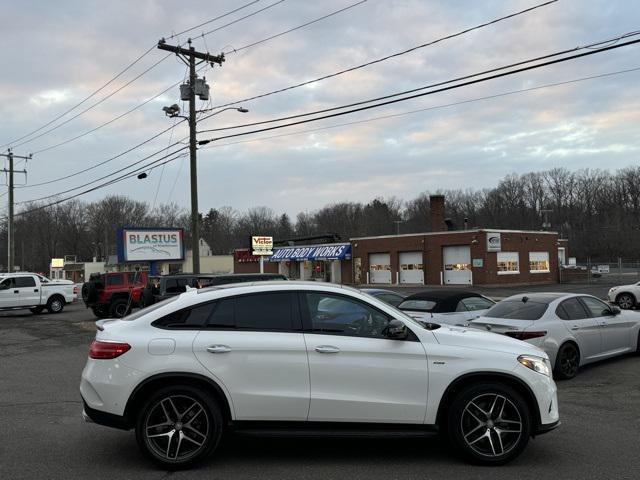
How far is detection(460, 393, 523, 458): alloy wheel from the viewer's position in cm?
517

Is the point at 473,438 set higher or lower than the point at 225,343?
lower

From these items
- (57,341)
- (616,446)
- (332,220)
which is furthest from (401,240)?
(332,220)

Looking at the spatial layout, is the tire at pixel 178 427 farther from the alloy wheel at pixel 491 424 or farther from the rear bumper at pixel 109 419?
the alloy wheel at pixel 491 424

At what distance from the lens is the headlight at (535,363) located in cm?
527

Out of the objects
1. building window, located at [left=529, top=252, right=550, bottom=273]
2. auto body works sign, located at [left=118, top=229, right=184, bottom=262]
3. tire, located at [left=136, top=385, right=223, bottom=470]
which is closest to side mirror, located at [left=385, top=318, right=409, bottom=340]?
tire, located at [left=136, top=385, right=223, bottom=470]

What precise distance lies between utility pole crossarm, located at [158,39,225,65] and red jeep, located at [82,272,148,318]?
9.41 m

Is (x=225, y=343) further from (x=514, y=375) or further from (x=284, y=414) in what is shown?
(x=514, y=375)

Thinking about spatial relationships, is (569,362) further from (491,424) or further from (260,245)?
(260,245)

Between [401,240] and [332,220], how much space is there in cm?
7528

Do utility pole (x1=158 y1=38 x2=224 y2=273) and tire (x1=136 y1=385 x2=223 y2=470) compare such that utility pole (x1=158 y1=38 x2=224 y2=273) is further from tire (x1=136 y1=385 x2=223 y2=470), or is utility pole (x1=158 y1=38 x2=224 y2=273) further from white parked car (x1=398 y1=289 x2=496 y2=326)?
tire (x1=136 y1=385 x2=223 y2=470)

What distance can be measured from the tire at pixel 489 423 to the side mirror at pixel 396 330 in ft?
2.46

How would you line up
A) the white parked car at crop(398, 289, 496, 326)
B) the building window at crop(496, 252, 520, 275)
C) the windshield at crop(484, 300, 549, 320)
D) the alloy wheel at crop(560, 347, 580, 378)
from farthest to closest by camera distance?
the building window at crop(496, 252, 520, 275), the white parked car at crop(398, 289, 496, 326), the windshield at crop(484, 300, 549, 320), the alloy wheel at crop(560, 347, 580, 378)

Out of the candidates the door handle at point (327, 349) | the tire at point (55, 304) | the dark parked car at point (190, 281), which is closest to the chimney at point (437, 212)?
the tire at point (55, 304)

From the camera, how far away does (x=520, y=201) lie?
117 m
